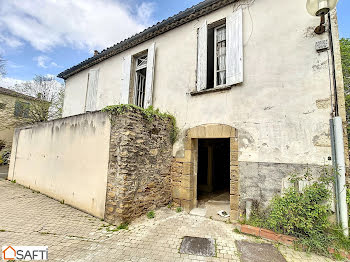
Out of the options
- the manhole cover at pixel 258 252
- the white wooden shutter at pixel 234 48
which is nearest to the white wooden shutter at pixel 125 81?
the white wooden shutter at pixel 234 48

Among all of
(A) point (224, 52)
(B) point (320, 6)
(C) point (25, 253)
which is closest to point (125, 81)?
(A) point (224, 52)

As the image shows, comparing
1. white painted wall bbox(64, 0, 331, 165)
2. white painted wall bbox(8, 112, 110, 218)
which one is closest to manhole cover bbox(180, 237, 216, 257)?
white painted wall bbox(64, 0, 331, 165)

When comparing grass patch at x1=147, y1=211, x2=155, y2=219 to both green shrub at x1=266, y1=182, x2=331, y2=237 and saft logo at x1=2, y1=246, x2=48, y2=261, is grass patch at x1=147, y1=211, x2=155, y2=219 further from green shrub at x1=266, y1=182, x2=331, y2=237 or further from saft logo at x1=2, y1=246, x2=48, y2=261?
green shrub at x1=266, y1=182, x2=331, y2=237

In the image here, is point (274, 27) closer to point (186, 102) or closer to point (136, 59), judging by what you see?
point (186, 102)

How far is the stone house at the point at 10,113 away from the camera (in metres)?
14.4

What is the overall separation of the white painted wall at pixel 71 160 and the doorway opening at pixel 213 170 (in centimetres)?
313

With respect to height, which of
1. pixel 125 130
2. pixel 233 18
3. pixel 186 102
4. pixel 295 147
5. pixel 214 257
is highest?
pixel 233 18

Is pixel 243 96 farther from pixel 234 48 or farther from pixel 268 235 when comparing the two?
pixel 268 235

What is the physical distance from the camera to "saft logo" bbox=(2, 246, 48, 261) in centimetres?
252

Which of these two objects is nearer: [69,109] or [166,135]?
[166,135]

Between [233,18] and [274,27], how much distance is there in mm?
1107

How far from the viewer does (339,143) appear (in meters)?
3.04

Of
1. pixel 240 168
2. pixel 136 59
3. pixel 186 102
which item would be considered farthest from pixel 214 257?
pixel 136 59

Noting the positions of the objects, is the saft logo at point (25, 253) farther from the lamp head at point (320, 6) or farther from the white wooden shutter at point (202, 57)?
the lamp head at point (320, 6)
